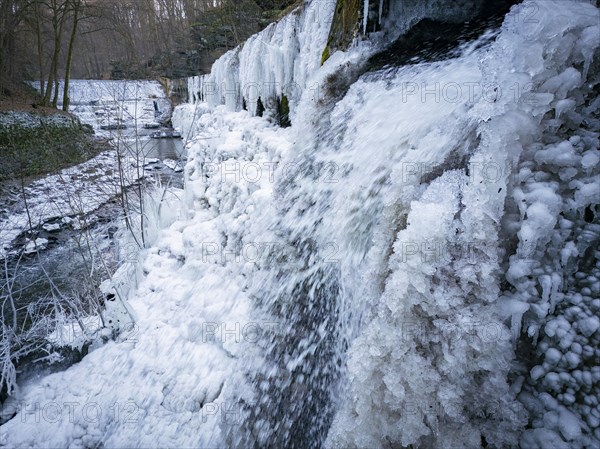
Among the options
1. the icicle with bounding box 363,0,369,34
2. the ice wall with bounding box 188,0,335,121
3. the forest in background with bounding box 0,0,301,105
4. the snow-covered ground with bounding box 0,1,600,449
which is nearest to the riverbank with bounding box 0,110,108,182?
the forest in background with bounding box 0,0,301,105

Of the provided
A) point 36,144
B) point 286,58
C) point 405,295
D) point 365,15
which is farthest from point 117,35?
point 405,295

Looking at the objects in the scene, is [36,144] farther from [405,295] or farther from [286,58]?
[405,295]

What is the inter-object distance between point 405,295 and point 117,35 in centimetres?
2927

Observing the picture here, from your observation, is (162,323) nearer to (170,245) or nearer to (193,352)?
(193,352)

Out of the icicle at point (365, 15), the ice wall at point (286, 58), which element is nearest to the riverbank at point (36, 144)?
the ice wall at point (286, 58)

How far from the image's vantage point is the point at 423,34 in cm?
342

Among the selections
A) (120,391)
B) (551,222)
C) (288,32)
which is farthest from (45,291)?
(551,222)

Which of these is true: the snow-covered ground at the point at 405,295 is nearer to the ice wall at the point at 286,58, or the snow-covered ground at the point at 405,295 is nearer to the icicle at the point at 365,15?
Answer: the icicle at the point at 365,15

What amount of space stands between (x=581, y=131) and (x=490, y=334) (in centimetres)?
103

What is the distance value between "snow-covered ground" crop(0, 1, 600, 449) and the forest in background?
5.21 meters

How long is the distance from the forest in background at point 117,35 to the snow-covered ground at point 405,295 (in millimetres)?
5206

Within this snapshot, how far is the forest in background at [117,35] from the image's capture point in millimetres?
11797

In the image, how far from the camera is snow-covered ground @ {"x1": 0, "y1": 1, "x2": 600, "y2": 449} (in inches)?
51.6

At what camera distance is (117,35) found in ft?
75.5
